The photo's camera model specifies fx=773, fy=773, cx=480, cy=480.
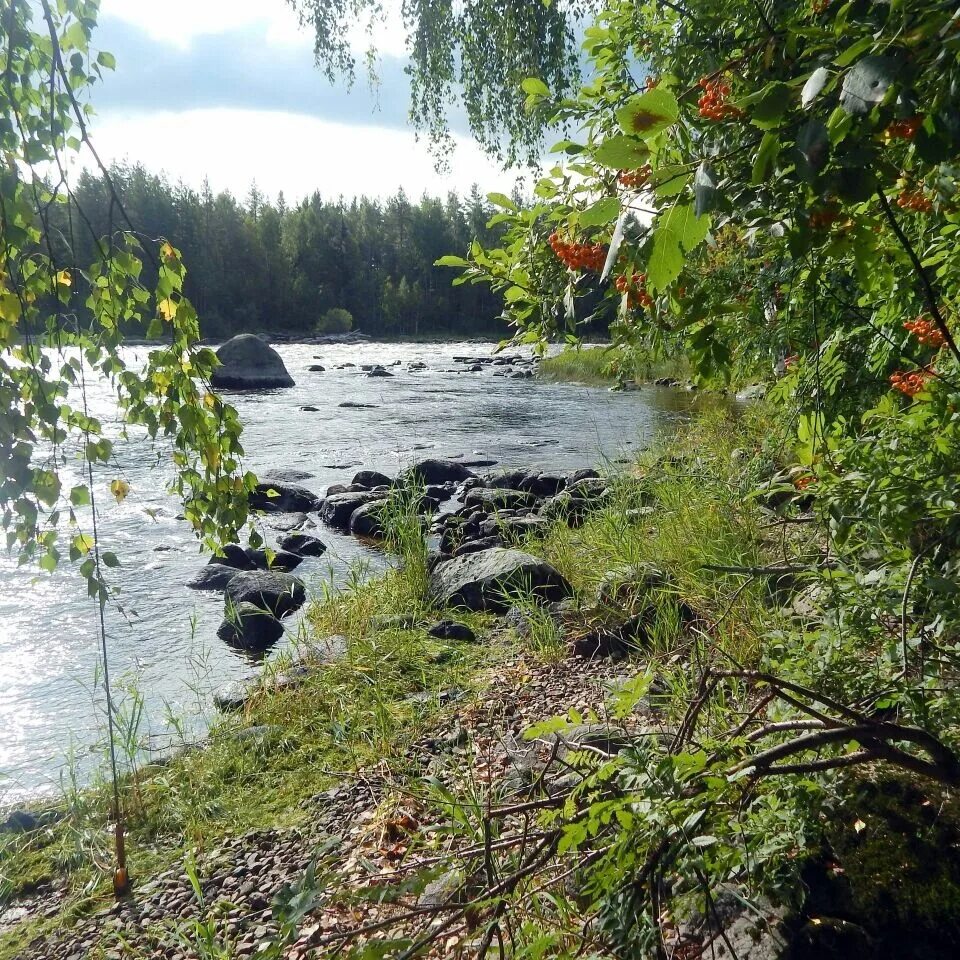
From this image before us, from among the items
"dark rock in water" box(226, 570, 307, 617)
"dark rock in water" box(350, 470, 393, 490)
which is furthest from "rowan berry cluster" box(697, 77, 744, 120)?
"dark rock in water" box(350, 470, 393, 490)

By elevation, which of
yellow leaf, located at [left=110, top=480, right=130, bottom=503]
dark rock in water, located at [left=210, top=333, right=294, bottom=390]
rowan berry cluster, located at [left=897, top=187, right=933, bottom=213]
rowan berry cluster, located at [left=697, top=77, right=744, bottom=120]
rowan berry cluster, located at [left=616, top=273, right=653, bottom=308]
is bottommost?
dark rock in water, located at [left=210, top=333, right=294, bottom=390]

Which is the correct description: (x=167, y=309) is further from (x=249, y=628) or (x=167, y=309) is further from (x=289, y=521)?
(x=289, y=521)

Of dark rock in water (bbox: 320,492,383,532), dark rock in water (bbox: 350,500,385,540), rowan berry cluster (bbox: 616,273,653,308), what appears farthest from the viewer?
dark rock in water (bbox: 320,492,383,532)

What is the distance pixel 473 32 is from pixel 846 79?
5973mm

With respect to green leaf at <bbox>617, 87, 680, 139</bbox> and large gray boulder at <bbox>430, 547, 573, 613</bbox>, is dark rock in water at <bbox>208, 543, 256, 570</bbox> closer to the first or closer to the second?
large gray boulder at <bbox>430, 547, 573, 613</bbox>

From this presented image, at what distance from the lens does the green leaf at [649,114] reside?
869 millimetres

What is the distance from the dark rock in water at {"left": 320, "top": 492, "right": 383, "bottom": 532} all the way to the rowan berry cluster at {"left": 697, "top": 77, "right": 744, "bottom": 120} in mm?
7470

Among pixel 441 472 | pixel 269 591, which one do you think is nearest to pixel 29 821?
pixel 269 591

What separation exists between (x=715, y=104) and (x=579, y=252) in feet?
1.43

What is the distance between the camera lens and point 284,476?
1066 cm

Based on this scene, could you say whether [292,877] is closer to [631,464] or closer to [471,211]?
[631,464]

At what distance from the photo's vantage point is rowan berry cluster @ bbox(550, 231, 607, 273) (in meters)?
1.65

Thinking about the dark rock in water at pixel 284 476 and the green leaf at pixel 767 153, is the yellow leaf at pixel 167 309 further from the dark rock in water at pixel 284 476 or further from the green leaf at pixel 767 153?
the dark rock in water at pixel 284 476

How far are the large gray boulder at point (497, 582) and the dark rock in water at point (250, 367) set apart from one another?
17.6 m
